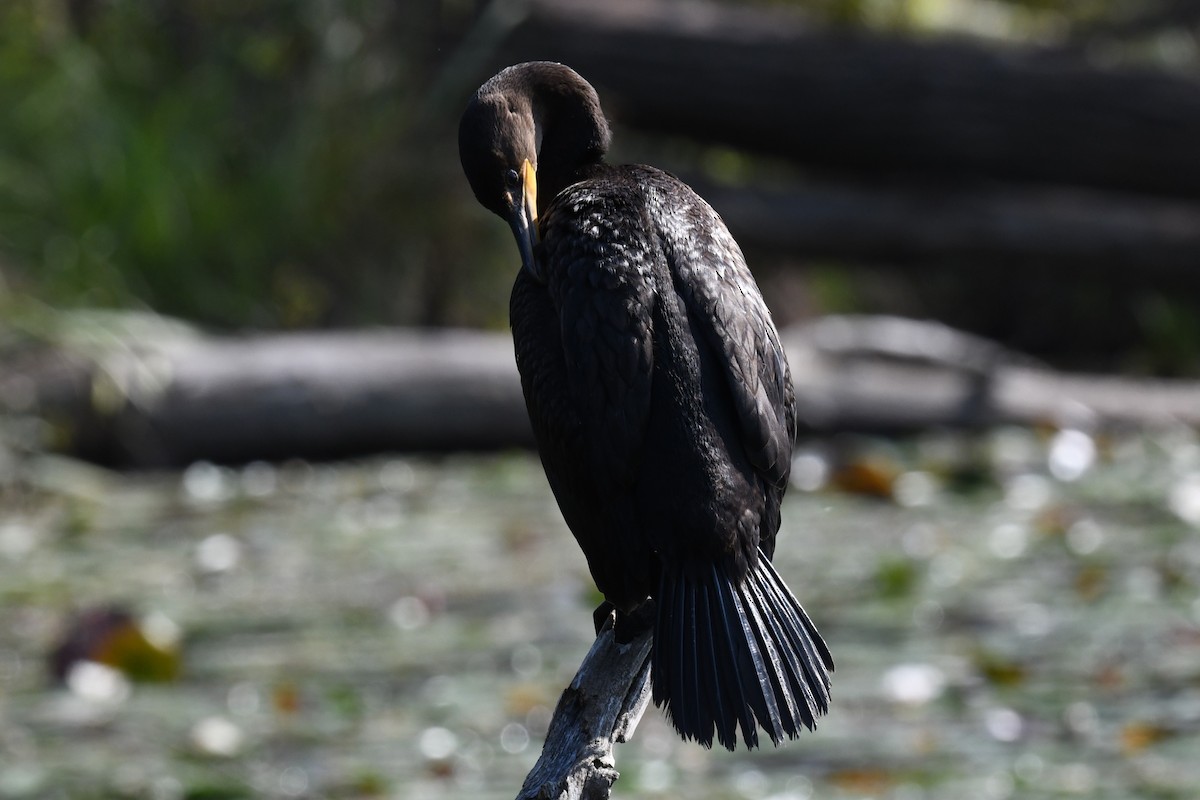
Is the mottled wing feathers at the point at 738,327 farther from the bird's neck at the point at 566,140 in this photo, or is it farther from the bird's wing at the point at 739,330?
the bird's neck at the point at 566,140

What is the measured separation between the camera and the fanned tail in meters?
1.69

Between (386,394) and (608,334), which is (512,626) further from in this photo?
(608,334)

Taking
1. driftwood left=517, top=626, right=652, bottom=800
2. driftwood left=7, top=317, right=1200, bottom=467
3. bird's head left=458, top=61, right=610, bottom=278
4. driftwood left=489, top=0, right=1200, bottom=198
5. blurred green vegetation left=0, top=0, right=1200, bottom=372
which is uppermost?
driftwood left=489, top=0, right=1200, bottom=198

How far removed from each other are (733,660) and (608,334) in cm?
36

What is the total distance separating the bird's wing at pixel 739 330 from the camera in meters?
1.85

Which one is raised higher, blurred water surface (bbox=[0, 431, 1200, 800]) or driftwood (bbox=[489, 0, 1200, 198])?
driftwood (bbox=[489, 0, 1200, 198])

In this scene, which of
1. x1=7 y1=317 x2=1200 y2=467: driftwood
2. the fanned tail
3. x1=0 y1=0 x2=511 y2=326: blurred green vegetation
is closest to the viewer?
the fanned tail

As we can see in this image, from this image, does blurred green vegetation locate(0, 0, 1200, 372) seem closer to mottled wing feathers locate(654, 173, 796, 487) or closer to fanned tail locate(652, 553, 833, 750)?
mottled wing feathers locate(654, 173, 796, 487)

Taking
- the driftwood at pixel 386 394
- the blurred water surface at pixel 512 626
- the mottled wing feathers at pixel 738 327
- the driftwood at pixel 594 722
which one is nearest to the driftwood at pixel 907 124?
the driftwood at pixel 386 394

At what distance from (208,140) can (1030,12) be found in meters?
5.67

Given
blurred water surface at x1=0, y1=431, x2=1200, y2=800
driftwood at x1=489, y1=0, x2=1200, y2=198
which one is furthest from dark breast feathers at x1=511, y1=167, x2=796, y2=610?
driftwood at x1=489, y1=0, x2=1200, y2=198

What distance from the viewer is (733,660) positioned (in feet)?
5.66

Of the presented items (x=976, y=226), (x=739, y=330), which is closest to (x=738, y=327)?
(x=739, y=330)

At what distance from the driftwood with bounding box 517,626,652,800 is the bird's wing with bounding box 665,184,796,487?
248 millimetres
